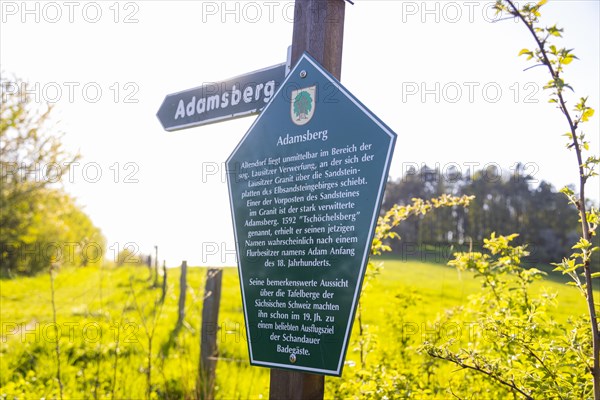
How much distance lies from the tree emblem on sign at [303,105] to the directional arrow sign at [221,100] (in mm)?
336

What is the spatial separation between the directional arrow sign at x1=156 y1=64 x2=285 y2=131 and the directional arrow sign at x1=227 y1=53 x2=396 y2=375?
299mm

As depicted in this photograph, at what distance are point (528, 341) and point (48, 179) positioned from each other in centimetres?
1587

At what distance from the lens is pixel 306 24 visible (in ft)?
9.97

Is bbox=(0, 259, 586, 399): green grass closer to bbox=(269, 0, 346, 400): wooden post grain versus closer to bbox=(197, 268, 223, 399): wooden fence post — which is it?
bbox=(197, 268, 223, 399): wooden fence post

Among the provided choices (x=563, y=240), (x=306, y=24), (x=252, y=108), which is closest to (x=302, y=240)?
(x=252, y=108)

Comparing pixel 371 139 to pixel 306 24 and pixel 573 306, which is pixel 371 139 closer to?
pixel 306 24

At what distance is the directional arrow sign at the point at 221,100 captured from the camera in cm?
334

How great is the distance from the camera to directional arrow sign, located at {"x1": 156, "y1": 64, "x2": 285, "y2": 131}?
3.34 meters

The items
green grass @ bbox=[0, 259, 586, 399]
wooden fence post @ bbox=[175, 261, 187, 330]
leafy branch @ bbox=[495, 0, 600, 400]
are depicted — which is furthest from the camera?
wooden fence post @ bbox=[175, 261, 187, 330]

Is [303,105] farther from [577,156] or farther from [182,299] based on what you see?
[182,299]

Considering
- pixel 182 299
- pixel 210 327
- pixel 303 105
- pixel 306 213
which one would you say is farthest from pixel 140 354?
pixel 303 105

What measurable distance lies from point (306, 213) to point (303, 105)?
63cm

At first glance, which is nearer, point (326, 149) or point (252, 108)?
point (326, 149)

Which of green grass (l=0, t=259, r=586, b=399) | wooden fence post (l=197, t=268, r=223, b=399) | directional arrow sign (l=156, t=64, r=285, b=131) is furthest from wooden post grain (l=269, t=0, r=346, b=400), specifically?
wooden fence post (l=197, t=268, r=223, b=399)
